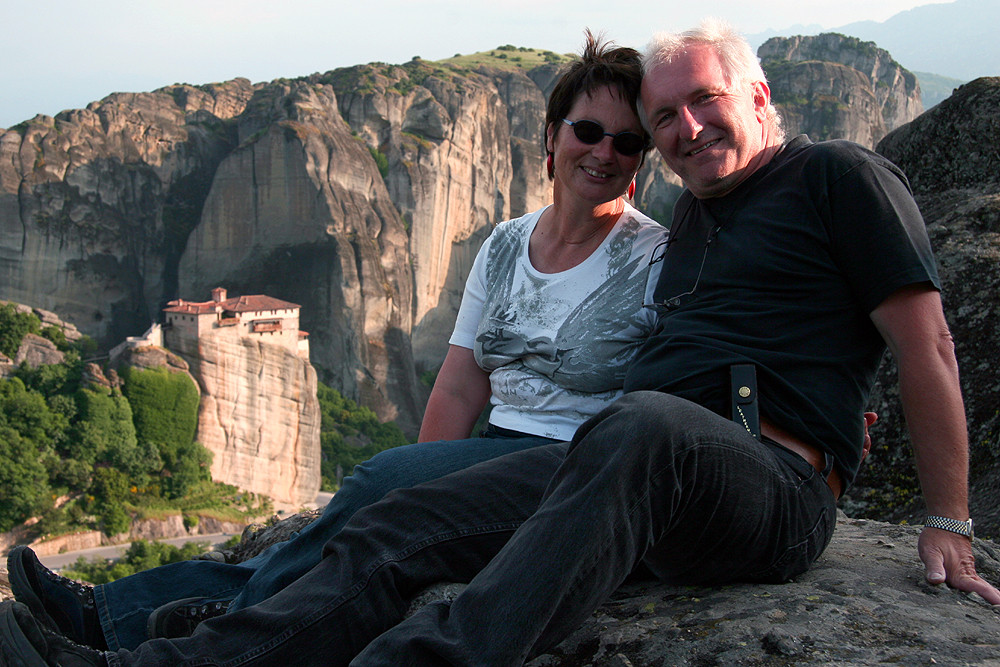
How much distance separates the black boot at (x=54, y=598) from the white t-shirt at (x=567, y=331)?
3.78 feet

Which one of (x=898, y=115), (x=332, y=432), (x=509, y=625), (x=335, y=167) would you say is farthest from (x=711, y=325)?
(x=898, y=115)

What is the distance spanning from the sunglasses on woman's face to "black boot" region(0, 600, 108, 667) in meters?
1.77

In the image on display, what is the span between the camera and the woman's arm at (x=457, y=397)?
270cm

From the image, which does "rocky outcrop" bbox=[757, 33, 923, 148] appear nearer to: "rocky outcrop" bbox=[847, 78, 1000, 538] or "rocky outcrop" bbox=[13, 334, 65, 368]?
"rocky outcrop" bbox=[13, 334, 65, 368]

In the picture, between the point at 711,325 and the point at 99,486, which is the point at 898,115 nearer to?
the point at 99,486

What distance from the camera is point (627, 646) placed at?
5.88 feet

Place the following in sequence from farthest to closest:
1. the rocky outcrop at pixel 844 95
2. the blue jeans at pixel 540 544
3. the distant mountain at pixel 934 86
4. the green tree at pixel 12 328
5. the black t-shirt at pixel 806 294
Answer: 1. the distant mountain at pixel 934 86
2. the rocky outcrop at pixel 844 95
3. the green tree at pixel 12 328
4. the black t-shirt at pixel 806 294
5. the blue jeans at pixel 540 544

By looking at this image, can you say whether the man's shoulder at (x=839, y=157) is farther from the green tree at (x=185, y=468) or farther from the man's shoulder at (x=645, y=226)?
the green tree at (x=185, y=468)

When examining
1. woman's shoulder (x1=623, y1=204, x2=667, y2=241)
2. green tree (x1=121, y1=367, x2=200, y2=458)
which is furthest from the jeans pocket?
green tree (x1=121, y1=367, x2=200, y2=458)

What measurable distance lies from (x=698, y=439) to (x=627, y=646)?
0.48 metres

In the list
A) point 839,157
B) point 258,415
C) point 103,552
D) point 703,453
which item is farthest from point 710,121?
point 258,415

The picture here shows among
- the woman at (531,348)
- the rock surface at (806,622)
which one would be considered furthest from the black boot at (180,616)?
the rock surface at (806,622)

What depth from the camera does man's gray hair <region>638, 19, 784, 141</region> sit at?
2154mm

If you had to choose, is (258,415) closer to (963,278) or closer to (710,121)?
(963,278)
